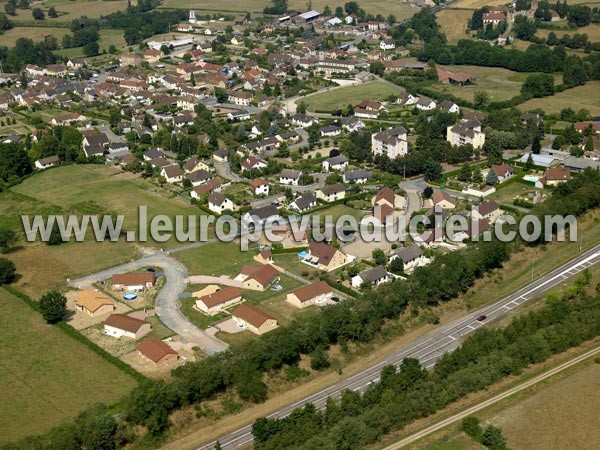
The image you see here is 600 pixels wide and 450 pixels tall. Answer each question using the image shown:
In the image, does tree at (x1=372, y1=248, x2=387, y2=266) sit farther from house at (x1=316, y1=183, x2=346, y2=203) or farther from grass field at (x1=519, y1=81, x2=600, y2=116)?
grass field at (x1=519, y1=81, x2=600, y2=116)

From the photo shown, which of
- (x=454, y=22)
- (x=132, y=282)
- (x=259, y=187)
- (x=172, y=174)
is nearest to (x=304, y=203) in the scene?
(x=259, y=187)

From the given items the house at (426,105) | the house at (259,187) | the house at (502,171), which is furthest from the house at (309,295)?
the house at (426,105)

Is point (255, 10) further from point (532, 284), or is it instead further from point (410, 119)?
point (532, 284)

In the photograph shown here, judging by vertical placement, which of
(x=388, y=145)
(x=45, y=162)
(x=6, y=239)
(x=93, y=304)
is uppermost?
(x=388, y=145)

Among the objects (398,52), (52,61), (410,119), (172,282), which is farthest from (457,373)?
(52,61)

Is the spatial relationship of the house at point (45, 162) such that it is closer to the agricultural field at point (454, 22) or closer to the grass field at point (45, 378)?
the grass field at point (45, 378)

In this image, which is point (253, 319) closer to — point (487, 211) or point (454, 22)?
point (487, 211)
